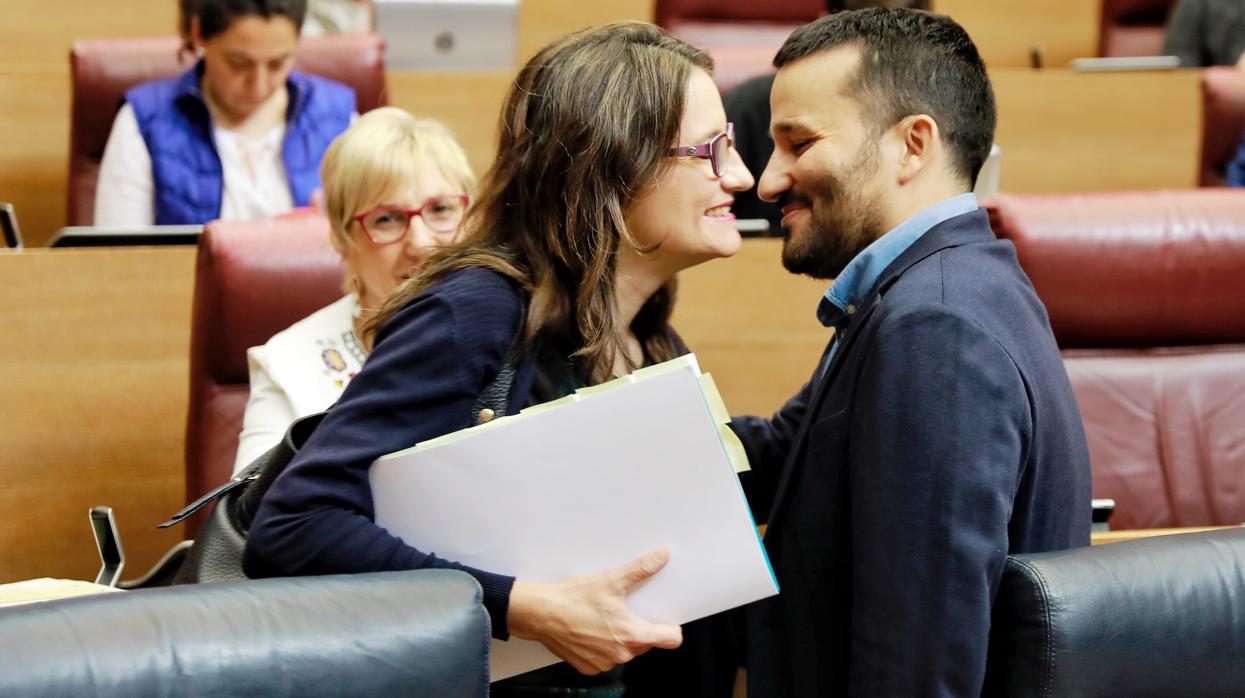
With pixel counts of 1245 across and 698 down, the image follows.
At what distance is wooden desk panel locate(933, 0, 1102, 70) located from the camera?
4.02m

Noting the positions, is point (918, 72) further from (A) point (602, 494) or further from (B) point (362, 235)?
(B) point (362, 235)

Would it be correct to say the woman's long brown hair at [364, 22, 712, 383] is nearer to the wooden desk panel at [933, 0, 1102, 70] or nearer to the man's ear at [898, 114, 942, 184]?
the man's ear at [898, 114, 942, 184]

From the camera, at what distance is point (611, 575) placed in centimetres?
114

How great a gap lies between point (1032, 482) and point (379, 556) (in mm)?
543

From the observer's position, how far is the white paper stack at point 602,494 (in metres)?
1.10

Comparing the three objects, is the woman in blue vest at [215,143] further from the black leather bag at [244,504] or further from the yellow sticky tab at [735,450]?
the yellow sticky tab at [735,450]

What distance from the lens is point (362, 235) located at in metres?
1.80

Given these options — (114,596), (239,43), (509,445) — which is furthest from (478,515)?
(239,43)

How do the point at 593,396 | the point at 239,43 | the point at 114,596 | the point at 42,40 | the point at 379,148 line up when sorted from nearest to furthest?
the point at 114,596, the point at 593,396, the point at 379,148, the point at 239,43, the point at 42,40

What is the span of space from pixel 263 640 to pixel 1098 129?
2860 mm

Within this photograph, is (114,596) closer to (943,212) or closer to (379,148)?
(943,212)

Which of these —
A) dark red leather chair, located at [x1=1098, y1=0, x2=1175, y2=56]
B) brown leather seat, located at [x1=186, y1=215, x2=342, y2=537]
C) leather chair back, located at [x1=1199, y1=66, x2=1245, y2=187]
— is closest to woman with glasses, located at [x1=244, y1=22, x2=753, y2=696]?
brown leather seat, located at [x1=186, y1=215, x2=342, y2=537]

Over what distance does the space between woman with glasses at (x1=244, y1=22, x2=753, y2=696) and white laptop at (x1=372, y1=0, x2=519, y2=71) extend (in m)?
1.77

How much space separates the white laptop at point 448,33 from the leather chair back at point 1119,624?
86.7 inches
